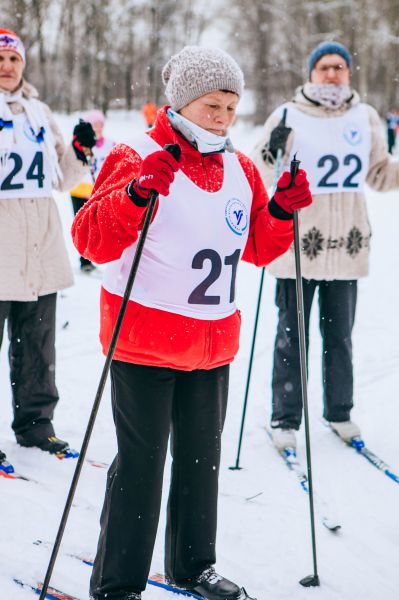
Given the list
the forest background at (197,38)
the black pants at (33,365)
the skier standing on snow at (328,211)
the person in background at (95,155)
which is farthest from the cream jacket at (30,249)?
the forest background at (197,38)

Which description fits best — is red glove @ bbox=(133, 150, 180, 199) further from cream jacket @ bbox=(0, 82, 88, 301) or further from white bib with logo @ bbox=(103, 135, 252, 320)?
cream jacket @ bbox=(0, 82, 88, 301)

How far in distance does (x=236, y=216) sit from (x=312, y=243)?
1.61 meters

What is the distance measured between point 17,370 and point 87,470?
712 mm

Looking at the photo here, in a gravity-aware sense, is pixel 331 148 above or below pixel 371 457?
above

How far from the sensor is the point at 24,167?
3498 millimetres

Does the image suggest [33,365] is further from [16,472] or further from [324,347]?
[324,347]

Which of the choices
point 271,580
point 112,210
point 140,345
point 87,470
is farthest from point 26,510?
point 112,210

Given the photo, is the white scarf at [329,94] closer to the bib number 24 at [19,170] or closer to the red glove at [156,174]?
the bib number 24 at [19,170]

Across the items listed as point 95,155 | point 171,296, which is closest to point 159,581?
point 171,296

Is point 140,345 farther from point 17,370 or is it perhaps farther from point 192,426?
point 17,370

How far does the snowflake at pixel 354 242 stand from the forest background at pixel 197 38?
2699 cm

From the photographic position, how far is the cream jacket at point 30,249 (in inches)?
138

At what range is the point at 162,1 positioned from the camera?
111 feet

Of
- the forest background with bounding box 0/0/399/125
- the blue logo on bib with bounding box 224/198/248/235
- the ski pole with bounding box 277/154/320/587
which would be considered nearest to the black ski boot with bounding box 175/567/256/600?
the ski pole with bounding box 277/154/320/587
